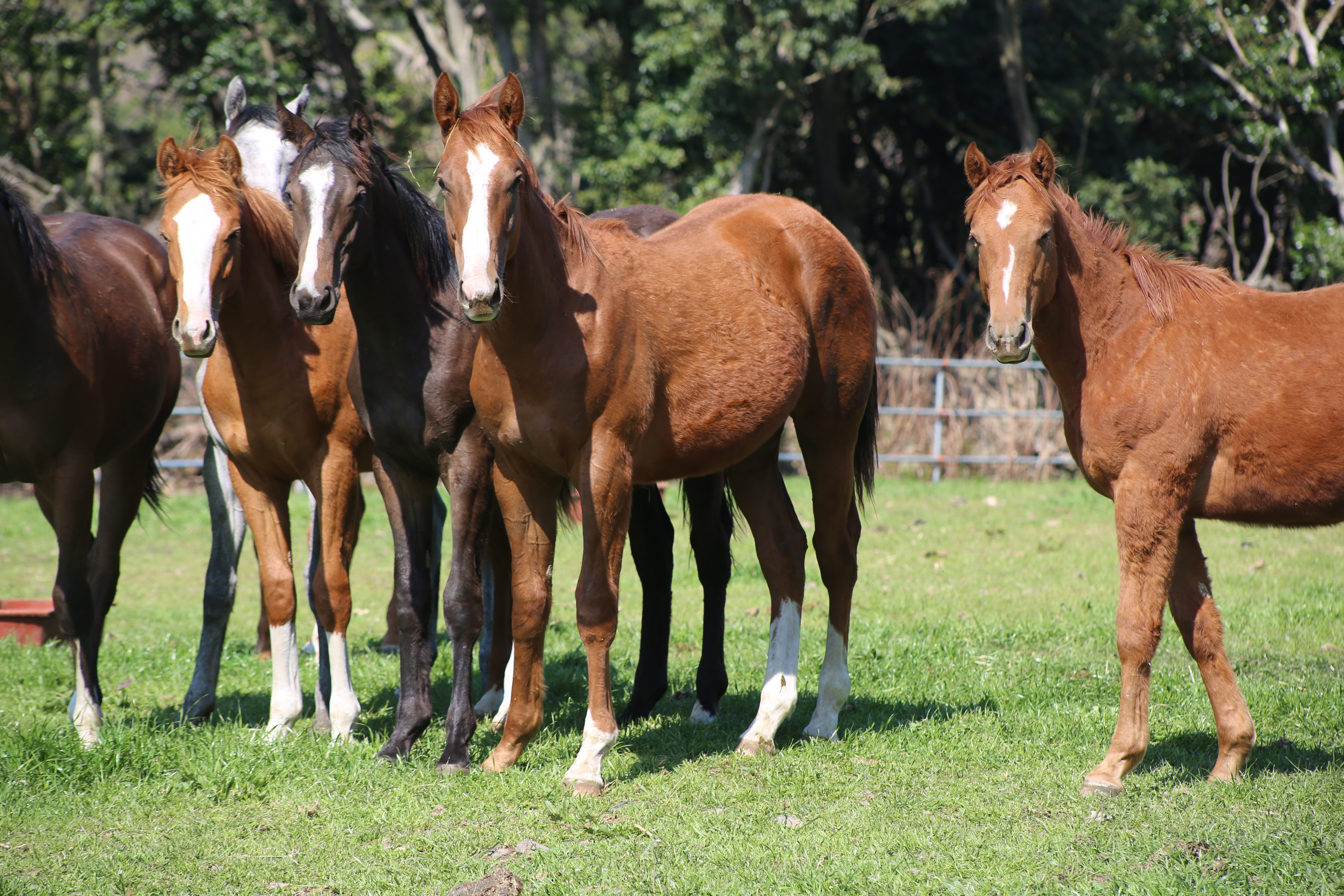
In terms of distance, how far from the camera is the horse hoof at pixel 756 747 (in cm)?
453

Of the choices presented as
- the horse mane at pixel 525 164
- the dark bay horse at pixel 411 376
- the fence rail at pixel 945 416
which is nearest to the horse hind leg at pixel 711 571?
the dark bay horse at pixel 411 376

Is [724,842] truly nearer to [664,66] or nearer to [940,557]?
[940,557]

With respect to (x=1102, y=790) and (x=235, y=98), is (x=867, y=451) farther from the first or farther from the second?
(x=235, y=98)

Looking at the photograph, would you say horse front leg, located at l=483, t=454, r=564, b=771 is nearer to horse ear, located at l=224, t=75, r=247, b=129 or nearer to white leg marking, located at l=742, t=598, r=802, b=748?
white leg marking, located at l=742, t=598, r=802, b=748

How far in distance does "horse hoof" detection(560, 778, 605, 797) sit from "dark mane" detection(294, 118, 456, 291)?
2.10m

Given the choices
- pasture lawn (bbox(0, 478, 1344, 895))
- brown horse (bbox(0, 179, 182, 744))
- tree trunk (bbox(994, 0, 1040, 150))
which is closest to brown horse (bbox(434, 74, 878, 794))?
pasture lawn (bbox(0, 478, 1344, 895))

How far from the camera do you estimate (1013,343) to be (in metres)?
3.60

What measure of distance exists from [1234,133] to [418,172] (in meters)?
15.8

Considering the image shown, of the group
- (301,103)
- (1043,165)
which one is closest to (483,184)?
(1043,165)

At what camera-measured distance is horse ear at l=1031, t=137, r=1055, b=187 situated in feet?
12.6

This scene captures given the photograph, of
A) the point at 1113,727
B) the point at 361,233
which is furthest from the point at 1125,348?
the point at 361,233

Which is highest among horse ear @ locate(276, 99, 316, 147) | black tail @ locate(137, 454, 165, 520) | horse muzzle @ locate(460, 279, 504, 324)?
horse ear @ locate(276, 99, 316, 147)

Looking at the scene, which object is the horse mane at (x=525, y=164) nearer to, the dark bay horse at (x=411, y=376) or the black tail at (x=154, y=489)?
the dark bay horse at (x=411, y=376)

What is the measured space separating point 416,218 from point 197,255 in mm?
888
